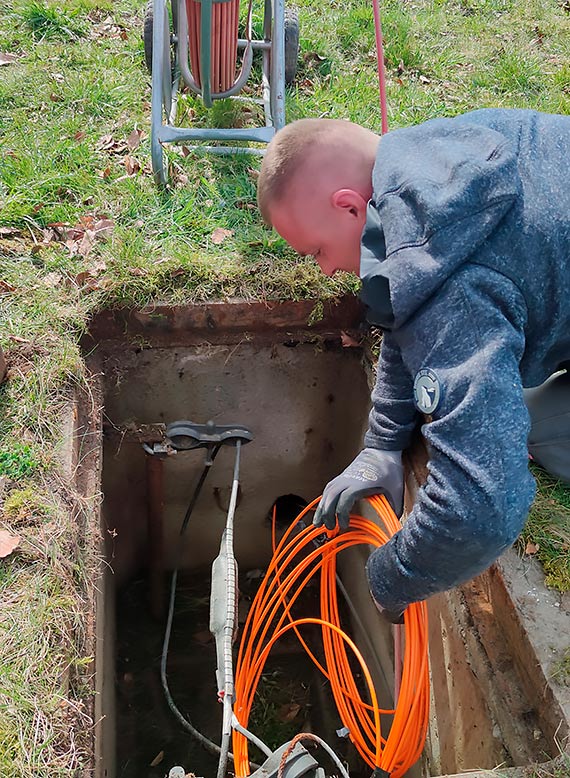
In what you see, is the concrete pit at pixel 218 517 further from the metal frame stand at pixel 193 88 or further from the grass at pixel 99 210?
the metal frame stand at pixel 193 88

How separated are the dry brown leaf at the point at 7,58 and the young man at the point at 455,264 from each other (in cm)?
352

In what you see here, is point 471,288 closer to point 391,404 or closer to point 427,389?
point 427,389

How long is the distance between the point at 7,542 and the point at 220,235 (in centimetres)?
190

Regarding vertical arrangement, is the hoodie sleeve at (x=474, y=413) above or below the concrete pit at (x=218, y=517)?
above

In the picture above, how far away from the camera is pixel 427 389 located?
184 cm

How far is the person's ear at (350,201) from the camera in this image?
1985 millimetres

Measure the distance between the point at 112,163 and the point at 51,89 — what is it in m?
0.93

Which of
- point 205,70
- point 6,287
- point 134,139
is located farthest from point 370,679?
point 134,139

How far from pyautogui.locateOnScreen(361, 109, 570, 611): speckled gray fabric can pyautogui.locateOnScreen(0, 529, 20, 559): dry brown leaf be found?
136cm

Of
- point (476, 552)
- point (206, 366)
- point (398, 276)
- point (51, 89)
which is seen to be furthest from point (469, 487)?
point (51, 89)

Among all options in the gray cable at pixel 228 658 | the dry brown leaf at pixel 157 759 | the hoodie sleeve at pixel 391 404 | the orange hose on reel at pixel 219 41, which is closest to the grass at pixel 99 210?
the orange hose on reel at pixel 219 41

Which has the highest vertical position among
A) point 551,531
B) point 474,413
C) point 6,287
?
point 474,413

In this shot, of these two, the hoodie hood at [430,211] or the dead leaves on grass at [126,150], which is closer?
the hoodie hood at [430,211]

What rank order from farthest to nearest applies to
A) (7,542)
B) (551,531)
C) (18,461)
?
(18,461), (551,531), (7,542)
